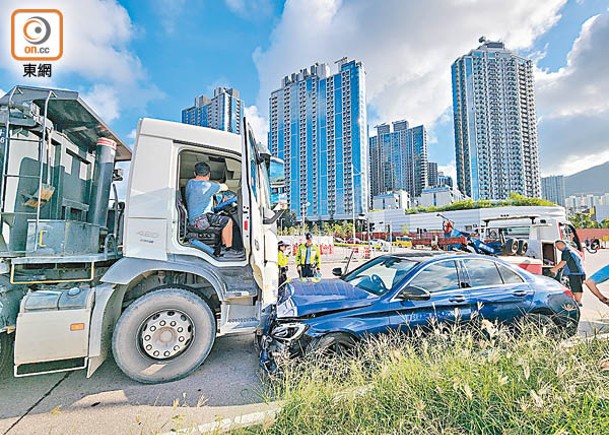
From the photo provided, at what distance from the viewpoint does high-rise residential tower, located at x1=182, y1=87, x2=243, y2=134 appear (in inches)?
195

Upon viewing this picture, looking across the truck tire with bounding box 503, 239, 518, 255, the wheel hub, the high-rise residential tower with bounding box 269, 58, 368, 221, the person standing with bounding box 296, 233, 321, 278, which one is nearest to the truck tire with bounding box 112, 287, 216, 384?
the wheel hub

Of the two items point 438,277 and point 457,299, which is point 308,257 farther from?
point 457,299

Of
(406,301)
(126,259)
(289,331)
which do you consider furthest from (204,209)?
(406,301)

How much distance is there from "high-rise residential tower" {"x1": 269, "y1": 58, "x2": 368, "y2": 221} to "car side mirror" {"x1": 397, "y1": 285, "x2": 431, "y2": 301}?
68765 mm

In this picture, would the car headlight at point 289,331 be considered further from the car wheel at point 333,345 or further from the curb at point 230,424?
the curb at point 230,424

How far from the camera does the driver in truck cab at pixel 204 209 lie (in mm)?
3963

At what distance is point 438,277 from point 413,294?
59 cm

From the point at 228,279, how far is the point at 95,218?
217cm

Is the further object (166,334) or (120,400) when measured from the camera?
(166,334)

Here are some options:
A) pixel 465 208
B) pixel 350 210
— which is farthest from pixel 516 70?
pixel 350 210

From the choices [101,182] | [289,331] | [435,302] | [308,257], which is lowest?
[289,331]

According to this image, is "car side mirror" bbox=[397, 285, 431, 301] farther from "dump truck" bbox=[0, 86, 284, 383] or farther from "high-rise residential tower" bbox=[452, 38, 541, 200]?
"high-rise residential tower" bbox=[452, 38, 541, 200]

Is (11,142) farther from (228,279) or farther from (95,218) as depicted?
(228,279)

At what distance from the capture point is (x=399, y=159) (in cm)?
9625
